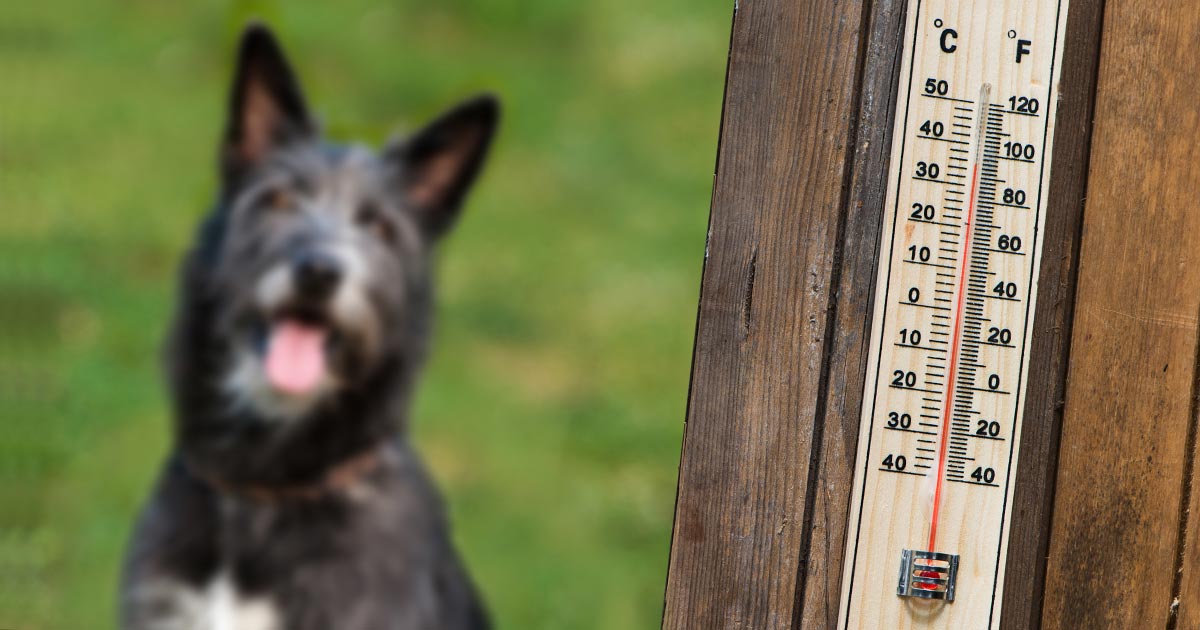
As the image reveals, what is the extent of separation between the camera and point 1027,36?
1765mm

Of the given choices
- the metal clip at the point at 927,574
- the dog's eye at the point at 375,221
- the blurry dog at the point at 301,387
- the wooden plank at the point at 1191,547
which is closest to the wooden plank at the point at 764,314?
the metal clip at the point at 927,574

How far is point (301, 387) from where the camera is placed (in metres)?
3.30

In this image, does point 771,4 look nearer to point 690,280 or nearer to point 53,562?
point 53,562

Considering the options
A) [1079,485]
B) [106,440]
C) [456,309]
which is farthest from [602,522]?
[1079,485]

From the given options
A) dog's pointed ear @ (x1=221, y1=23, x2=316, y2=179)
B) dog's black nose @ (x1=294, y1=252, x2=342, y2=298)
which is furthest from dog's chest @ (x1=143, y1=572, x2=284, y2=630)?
dog's pointed ear @ (x1=221, y1=23, x2=316, y2=179)

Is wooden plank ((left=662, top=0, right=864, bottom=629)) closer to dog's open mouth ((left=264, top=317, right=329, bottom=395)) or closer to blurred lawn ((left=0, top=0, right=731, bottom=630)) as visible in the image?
dog's open mouth ((left=264, top=317, right=329, bottom=395))

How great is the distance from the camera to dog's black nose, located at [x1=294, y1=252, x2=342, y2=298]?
3174 millimetres

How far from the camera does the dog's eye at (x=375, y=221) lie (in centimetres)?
331

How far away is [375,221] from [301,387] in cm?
50

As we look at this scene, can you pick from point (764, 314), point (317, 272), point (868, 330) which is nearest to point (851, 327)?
point (868, 330)

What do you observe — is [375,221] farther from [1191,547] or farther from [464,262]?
[464,262]

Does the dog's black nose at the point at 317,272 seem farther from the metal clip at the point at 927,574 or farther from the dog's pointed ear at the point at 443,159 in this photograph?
the metal clip at the point at 927,574

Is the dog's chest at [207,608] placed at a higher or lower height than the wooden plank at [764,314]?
lower

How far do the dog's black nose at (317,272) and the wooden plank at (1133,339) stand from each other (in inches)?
78.0
